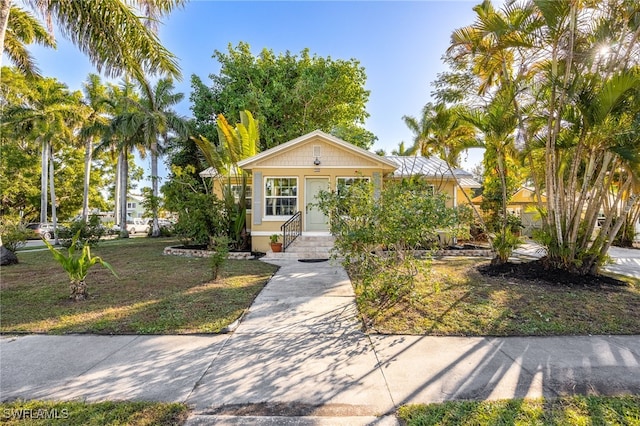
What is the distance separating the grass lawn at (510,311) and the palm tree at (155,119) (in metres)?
17.0

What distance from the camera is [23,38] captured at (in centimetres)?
1067

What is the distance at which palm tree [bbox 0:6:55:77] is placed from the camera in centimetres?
1007

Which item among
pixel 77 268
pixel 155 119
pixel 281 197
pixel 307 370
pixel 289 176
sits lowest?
pixel 307 370

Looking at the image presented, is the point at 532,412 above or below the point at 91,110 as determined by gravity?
below

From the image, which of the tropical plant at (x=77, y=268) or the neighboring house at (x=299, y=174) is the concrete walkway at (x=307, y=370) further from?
the neighboring house at (x=299, y=174)

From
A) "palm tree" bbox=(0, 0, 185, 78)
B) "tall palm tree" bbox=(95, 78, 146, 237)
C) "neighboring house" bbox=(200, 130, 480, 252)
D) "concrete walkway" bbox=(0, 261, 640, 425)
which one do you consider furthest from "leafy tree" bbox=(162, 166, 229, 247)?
"tall palm tree" bbox=(95, 78, 146, 237)

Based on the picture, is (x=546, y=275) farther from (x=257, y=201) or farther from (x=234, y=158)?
(x=234, y=158)

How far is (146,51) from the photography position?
8711 millimetres

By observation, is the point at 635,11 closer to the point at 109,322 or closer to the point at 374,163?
the point at 374,163

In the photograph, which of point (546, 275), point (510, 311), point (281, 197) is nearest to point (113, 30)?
point (281, 197)

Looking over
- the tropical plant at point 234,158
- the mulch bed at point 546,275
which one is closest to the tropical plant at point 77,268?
the tropical plant at point 234,158

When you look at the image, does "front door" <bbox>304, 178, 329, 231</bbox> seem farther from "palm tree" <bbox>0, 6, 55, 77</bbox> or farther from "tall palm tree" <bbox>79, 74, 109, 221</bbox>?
"tall palm tree" <bbox>79, 74, 109, 221</bbox>

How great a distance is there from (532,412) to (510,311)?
9.64 ft

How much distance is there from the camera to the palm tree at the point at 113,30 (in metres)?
7.64
